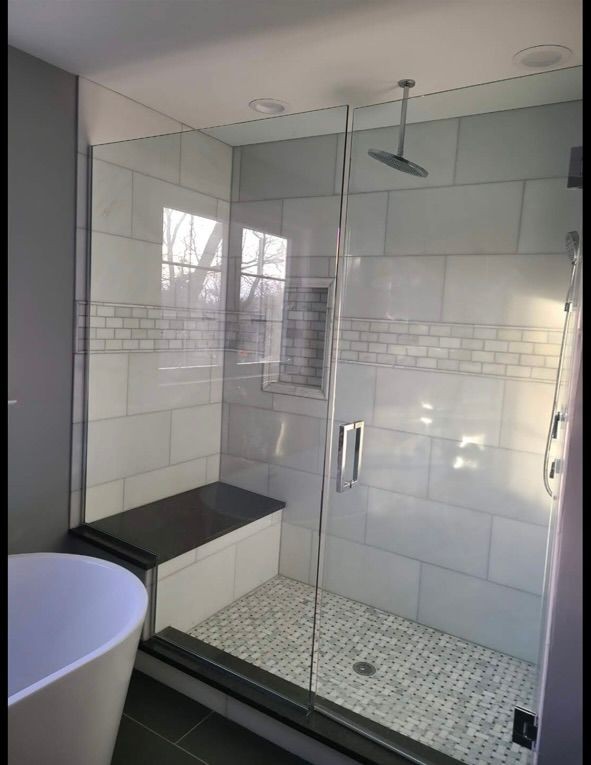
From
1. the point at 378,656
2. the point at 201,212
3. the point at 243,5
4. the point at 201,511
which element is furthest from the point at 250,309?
the point at 378,656

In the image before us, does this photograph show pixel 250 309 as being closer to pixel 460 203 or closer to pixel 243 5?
pixel 460 203

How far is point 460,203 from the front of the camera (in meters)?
2.66

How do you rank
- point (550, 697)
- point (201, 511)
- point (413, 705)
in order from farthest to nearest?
1. point (201, 511)
2. point (413, 705)
3. point (550, 697)

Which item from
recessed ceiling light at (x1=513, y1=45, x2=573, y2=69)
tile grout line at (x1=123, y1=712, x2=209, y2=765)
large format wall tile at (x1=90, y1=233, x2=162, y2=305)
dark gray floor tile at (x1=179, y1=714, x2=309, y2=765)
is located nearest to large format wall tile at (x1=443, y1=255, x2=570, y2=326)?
recessed ceiling light at (x1=513, y1=45, x2=573, y2=69)

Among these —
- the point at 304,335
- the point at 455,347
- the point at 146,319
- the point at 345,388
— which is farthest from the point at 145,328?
the point at 455,347

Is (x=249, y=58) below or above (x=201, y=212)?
above

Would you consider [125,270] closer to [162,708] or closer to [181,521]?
[181,521]

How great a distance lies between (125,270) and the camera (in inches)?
112

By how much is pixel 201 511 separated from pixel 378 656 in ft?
3.80

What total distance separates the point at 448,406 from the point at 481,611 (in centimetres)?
102

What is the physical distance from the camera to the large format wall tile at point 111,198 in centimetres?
267

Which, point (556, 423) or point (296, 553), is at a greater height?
point (556, 423)

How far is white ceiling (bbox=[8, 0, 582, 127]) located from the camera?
5.86 feet

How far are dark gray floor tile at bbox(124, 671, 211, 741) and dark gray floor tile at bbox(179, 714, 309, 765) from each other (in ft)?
0.19
